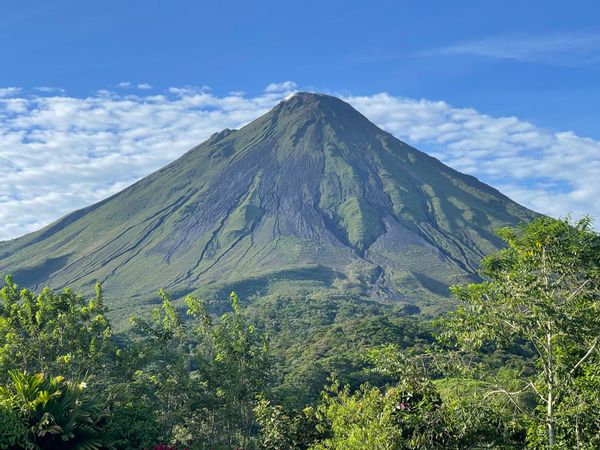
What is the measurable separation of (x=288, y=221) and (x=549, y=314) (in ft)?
405

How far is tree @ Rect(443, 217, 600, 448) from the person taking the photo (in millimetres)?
9602

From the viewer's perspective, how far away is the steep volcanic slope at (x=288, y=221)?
11156 cm

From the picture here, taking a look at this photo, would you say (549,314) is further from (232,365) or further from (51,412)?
(232,365)

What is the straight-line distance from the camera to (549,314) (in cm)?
953

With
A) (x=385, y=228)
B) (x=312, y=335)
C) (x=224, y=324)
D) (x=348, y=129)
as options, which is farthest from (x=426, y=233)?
(x=224, y=324)

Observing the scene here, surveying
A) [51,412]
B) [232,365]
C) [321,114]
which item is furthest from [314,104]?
→ [51,412]

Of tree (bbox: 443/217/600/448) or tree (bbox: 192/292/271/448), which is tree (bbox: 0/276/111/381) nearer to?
tree (bbox: 192/292/271/448)

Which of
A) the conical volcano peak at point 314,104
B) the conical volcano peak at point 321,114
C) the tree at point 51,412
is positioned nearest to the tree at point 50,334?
the tree at point 51,412

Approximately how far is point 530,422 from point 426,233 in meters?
126

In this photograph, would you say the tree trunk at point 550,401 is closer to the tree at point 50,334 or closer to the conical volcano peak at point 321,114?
the tree at point 50,334

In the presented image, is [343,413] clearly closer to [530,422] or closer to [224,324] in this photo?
[530,422]

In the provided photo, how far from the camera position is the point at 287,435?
546 inches

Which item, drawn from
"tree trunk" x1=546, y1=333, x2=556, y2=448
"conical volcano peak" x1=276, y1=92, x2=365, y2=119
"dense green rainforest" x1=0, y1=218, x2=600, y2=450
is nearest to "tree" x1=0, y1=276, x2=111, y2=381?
"dense green rainforest" x1=0, y1=218, x2=600, y2=450

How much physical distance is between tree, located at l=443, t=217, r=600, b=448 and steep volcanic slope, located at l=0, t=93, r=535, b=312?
286 feet
